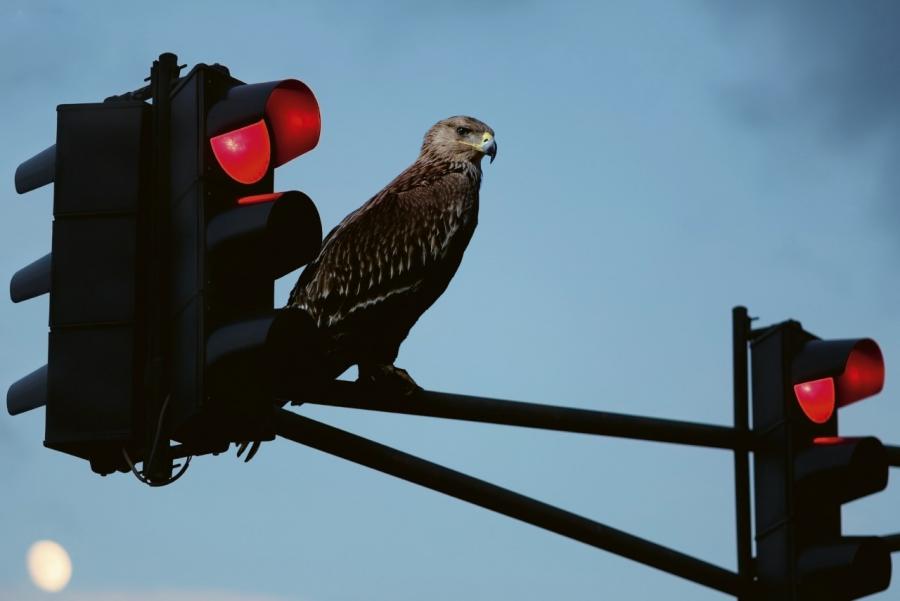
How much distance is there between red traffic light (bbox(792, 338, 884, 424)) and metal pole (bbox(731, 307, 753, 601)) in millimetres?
337

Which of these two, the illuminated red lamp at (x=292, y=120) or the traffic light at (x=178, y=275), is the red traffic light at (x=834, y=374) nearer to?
the traffic light at (x=178, y=275)

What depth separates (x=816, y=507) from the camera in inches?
298

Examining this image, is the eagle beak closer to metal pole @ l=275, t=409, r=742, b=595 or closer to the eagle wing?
the eagle wing

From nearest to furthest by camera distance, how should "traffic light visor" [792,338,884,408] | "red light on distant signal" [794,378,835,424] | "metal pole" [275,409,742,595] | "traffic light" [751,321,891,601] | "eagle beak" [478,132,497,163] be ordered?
"metal pole" [275,409,742,595], "traffic light" [751,321,891,601], "traffic light visor" [792,338,884,408], "red light on distant signal" [794,378,835,424], "eagle beak" [478,132,497,163]

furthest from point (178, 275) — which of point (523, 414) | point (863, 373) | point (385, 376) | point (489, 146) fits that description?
point (489, 146)

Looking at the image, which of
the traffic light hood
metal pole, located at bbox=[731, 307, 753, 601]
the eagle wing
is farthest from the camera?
the eagle wing

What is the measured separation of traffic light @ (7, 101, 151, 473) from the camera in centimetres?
Result: 527

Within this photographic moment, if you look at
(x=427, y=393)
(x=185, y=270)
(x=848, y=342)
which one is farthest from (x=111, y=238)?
(x=848, y=342)

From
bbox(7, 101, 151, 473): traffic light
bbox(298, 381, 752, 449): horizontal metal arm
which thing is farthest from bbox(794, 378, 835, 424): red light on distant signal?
bbox(7, 101, 151, 473): traffic light

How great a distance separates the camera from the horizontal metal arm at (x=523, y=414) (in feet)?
19.7

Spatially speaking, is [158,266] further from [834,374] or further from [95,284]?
[834,374]

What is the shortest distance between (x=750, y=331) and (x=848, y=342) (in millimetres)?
719

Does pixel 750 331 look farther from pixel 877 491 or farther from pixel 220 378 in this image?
pixel 220 378

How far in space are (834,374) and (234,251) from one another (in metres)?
3.40
